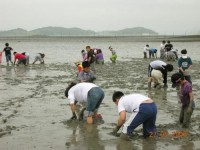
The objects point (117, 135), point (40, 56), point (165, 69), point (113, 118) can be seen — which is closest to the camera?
point (117, 135)

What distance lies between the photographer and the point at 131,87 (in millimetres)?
15203

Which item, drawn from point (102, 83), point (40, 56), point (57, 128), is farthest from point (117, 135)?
point (40, 56)

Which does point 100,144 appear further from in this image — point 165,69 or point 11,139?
point 165,69

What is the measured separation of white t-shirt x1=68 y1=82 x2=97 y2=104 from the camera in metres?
8.95

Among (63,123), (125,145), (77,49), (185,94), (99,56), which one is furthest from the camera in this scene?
(77,49)

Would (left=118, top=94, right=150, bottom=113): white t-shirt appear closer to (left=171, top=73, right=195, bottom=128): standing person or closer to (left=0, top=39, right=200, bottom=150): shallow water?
(left=0, top=39, right=200, bottom=150): shallow water

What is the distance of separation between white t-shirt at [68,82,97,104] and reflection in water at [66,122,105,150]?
0.61m

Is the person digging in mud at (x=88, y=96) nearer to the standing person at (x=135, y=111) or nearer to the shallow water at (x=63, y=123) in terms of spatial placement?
the shallow water at (x=63, y=123)

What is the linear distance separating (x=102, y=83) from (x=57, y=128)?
791 centimetres

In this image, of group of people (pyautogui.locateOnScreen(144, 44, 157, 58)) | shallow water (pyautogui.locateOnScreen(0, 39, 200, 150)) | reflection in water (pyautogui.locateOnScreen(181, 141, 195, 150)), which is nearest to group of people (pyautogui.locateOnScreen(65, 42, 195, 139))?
shallow water (pyautogui.locateOnScreen(0, 39, 200, 150))

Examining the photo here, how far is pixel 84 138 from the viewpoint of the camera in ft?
26.0

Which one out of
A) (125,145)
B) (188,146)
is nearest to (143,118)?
(125,145)

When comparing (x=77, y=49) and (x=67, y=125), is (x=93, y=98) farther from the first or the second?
(x=77, y=49)

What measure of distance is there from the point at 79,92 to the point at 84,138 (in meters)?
1.45
